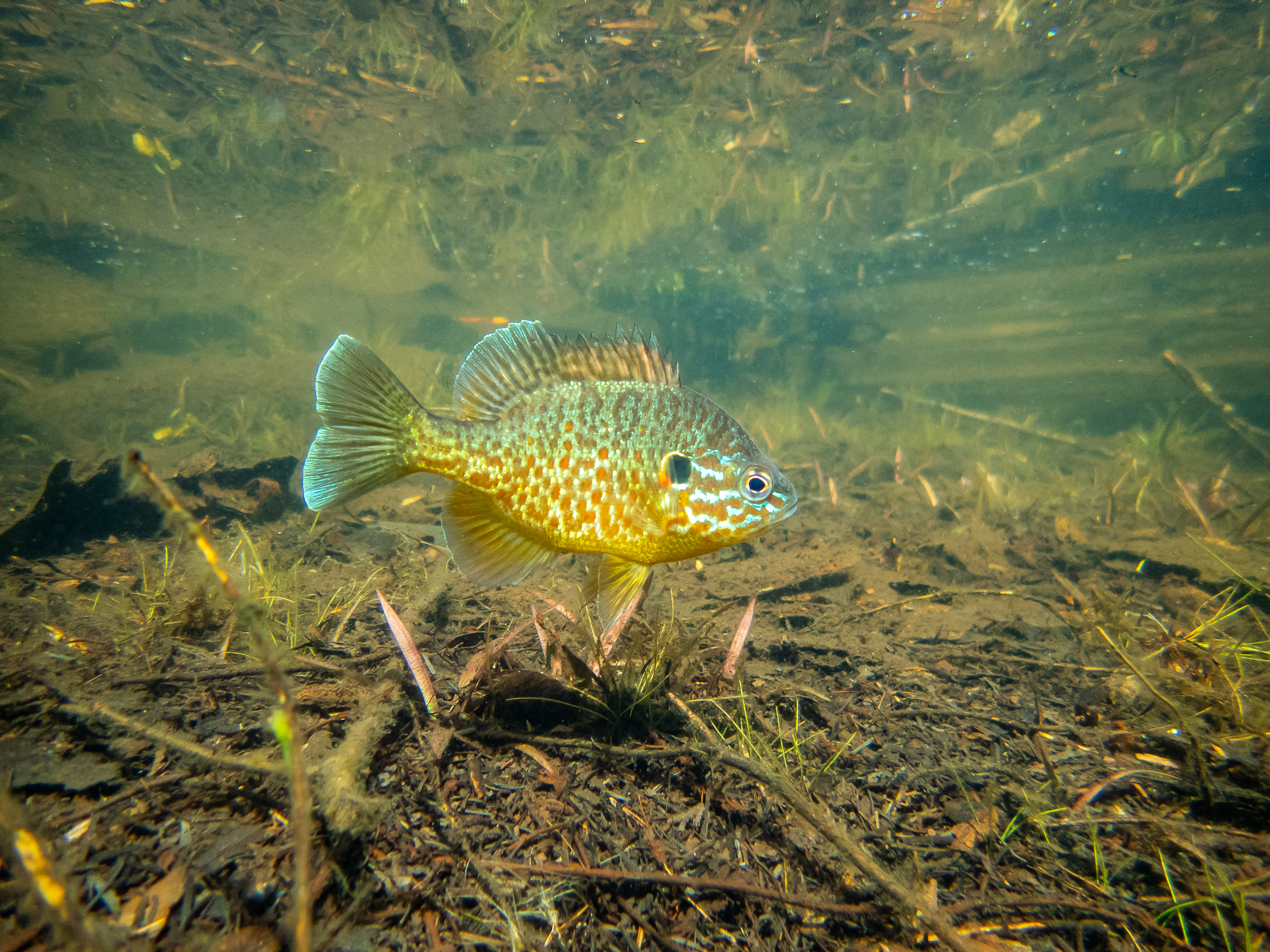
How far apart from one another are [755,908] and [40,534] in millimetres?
7124

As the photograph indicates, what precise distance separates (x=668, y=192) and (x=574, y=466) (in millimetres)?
22710

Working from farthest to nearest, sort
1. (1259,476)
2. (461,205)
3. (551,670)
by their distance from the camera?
1. (461,205)
2. (1259,476)
3. (551,670)

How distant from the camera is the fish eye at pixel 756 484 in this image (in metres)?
2.29

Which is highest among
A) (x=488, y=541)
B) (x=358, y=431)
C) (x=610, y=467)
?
(x=358, y=431)

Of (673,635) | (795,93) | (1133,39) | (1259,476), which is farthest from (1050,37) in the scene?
(673,635)

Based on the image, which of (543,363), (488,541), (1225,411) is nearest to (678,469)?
(543,363)

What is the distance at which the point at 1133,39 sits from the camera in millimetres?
13375

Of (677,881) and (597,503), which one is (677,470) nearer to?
(597,503)

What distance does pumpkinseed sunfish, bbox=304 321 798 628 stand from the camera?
227 cm

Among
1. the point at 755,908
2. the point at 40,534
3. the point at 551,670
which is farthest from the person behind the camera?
the point at 40,534

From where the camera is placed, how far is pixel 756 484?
2.32 m

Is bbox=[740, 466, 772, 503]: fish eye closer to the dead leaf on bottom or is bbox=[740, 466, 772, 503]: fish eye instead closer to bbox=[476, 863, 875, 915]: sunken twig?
bbox=[476, 863, 875, 915]: sunken twig

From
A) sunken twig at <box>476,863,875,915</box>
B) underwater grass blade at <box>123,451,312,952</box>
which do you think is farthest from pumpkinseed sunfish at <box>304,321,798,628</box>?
underwater grass blade at <box>123,451,312,952</box>

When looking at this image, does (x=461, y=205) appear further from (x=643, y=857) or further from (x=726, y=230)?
(x=643, y=857)
